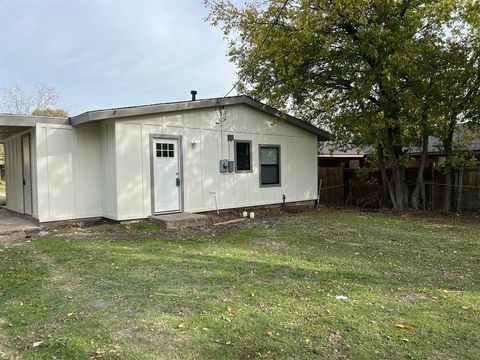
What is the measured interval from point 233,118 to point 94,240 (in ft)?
18.1

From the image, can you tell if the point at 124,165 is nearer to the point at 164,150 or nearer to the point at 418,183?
the point at 164,150

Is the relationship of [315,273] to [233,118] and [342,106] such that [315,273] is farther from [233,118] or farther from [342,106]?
[342,106]

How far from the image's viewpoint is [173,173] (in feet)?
33.5

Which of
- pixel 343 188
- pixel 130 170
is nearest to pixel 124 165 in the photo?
pixel 130 170

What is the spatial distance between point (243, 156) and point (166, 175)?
8.82 feet

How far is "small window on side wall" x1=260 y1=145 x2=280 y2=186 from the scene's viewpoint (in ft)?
40.2

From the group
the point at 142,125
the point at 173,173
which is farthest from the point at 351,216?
the point at 142,125

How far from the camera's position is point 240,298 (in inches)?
168

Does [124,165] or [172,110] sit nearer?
[124,165]

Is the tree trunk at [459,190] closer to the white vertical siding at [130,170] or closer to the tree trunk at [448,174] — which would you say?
the tree trunk at [448,174]

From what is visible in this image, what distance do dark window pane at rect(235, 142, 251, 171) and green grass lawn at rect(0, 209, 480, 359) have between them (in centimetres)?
420

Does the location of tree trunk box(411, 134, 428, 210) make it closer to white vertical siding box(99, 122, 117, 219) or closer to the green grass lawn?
the green grass lawn

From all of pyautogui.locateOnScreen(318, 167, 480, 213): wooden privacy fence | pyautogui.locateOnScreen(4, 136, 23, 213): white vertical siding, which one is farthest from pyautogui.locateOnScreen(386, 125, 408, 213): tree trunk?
pyautogui.locateOnScreen(4, 136, 23, 213): white vertical siding

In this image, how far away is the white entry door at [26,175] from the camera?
9883mm
